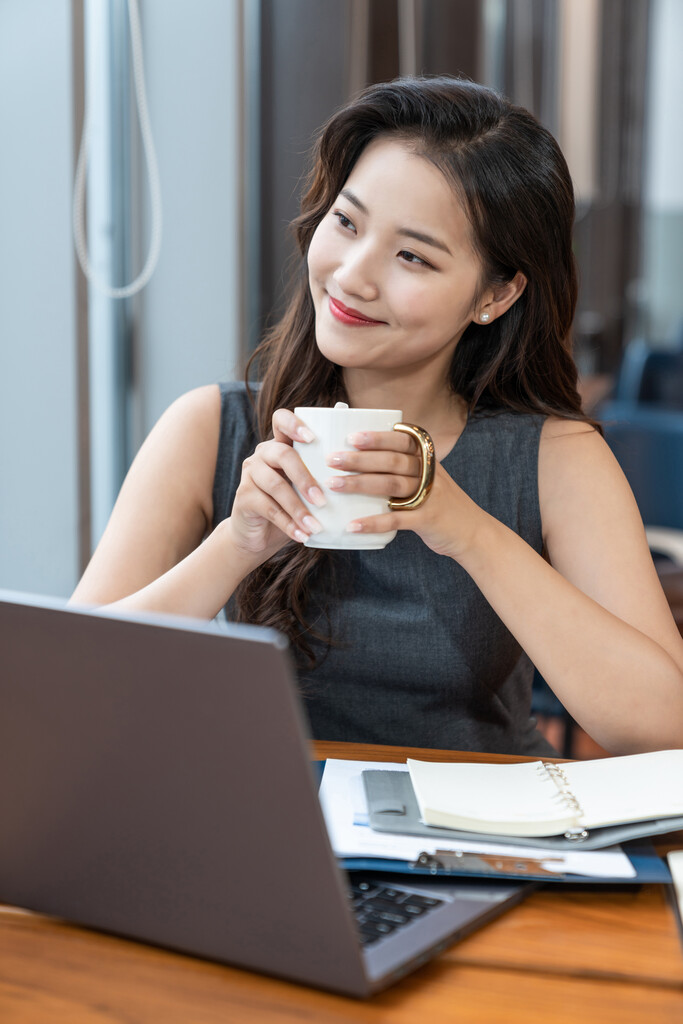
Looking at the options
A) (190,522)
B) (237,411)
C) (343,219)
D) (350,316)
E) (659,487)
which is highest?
(343,219)

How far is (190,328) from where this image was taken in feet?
6.90

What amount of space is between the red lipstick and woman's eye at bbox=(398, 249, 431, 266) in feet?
0.25

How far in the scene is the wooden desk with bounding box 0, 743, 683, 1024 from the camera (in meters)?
0.60

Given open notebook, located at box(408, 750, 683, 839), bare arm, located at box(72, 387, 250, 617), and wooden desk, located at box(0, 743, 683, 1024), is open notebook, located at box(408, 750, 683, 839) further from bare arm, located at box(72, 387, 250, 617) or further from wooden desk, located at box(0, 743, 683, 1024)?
bare arm, located at box(72, 387, 250, 617)

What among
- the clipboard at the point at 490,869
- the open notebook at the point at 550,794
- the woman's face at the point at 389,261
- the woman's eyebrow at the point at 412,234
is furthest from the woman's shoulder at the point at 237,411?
the clipboard at the point at 490,869

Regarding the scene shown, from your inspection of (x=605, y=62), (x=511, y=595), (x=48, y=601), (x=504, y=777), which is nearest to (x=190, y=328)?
(x=511, y=595)

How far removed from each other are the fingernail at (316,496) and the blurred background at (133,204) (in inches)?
33.3

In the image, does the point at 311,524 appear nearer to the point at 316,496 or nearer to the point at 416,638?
the point at 316,496

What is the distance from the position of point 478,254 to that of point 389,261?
5.2 inches

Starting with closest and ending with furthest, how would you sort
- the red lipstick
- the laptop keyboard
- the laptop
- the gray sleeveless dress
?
1. the laptop
2. the laptop keyboard
3. the red lipstick
4. the gray sleeveless dress

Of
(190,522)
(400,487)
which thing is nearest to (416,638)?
(190,522)

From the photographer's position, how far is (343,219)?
1233 millimetres

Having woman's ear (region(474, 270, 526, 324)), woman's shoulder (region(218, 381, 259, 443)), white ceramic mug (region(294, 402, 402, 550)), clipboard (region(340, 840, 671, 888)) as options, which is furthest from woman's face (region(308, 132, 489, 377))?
clipboard (region(340, 840, 671, 888))

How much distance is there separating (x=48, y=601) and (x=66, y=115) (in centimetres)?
119
